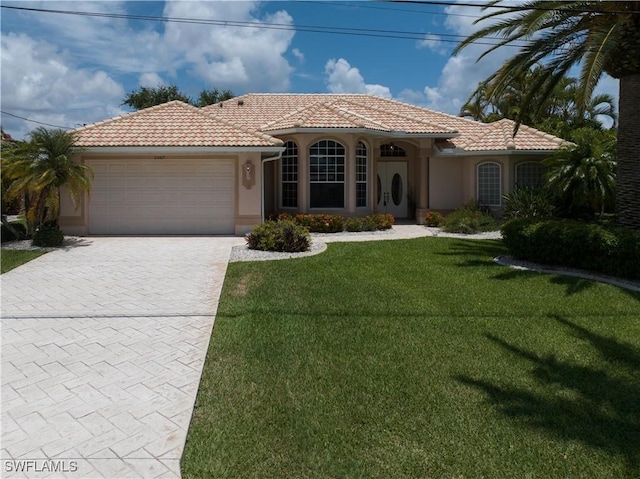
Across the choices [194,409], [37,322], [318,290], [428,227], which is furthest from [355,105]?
[194,409]

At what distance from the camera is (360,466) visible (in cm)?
381

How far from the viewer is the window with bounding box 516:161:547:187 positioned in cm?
2048

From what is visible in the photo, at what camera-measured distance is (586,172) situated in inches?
591

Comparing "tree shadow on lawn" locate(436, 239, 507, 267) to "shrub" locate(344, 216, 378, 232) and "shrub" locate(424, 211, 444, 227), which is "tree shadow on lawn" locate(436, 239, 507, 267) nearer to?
"shrub" locate(344, 216, 378, 232)

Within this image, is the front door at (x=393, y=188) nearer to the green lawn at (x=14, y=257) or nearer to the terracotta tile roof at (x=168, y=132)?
the terracotta tile roof at (x=168, y=132)

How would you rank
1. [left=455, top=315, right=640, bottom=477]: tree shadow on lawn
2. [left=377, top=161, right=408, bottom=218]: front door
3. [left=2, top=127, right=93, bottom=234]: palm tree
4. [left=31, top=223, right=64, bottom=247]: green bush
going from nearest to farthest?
[left=455, top=315, right=640, bottom=477]: tree shadow on lawn
[left=2, top=127, right=93, bottom=234]: palm tree
[left=31, top=223, right=64, bottom=247]: green bush
[left=377, top=161, right=408, bottom=218]: front door

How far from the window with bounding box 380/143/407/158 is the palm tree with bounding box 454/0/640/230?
10430mm

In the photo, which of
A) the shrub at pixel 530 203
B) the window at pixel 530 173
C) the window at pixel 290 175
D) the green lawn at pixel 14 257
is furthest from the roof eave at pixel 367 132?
the green lawn at pixel 14 257

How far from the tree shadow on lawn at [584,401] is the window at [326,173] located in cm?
1348

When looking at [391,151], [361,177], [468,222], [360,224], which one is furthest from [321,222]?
[391,151]

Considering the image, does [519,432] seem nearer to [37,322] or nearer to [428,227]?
[37,322]

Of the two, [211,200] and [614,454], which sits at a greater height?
[211,200]

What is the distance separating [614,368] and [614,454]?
2057 millimetres

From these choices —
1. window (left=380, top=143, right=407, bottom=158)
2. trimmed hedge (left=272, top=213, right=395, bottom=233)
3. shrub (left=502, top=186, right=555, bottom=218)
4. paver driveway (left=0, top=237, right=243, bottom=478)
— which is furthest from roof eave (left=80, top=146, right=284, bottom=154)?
shrub (left=502, top=186, right=555, bottom=218)
